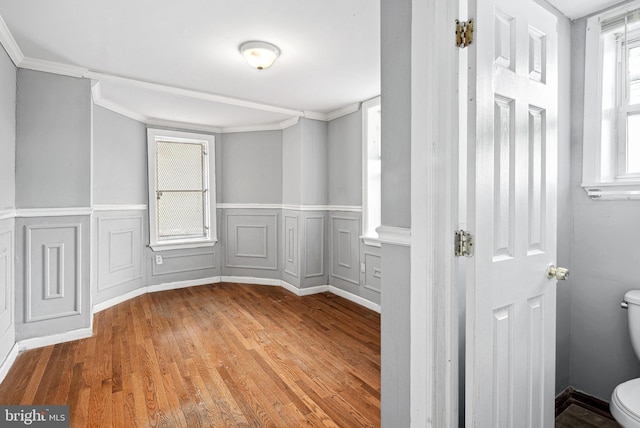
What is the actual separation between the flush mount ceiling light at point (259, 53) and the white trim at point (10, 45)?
1.51 meters

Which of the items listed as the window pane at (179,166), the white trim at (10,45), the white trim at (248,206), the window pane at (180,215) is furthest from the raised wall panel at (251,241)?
the white trim at (10,45)

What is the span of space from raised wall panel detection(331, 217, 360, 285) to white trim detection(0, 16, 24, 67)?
3.32 m

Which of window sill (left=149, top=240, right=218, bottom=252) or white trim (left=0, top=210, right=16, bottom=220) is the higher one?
white trim (left=0, top=210, right=16, bottom=220)

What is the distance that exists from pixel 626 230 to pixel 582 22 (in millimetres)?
1185

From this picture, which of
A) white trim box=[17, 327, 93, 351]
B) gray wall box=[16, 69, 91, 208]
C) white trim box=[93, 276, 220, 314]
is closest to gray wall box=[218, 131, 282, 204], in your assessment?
white trim box=[93, 276, 220, 314]

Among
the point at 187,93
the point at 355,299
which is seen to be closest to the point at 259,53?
the point at 187,93

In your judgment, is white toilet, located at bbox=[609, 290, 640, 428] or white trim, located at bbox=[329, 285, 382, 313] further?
white trim, located at bbox=[329, 285, 382, 313]

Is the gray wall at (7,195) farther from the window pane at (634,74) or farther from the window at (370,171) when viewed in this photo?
the window pane at (634,74)

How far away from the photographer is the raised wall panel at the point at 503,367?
1.15m

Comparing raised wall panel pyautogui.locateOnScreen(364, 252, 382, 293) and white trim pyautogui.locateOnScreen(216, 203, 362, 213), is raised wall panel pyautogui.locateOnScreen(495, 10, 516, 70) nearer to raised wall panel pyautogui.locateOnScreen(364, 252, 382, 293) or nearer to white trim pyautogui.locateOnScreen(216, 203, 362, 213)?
raised wall panel pyautogui.locateOnScreen(364, 252, 382, 293)

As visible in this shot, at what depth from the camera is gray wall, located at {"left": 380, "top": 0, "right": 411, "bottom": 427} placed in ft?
3.87

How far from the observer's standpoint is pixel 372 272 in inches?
143

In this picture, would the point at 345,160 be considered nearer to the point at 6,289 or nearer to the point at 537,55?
the point at 537,55

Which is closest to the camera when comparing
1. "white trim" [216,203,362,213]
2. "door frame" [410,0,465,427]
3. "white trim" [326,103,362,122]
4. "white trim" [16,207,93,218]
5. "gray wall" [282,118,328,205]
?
"door frame" [410,0,465,427]
